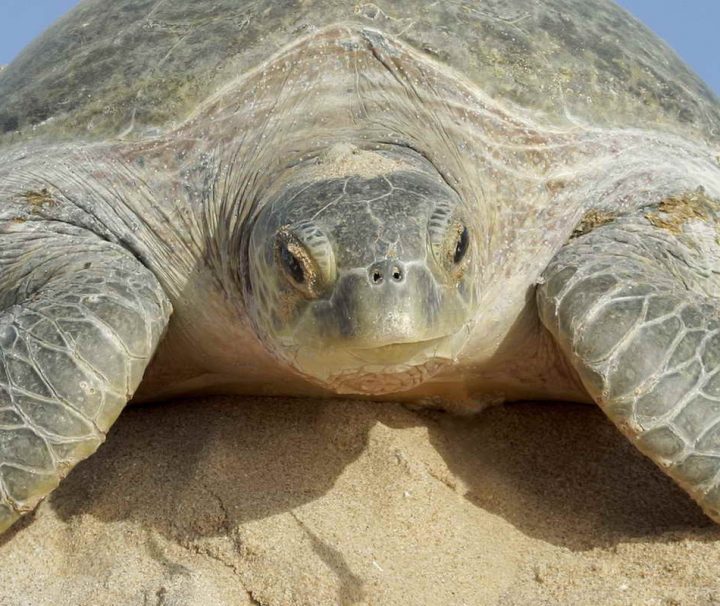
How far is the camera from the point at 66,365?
2832mm

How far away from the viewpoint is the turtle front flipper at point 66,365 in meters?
2.71

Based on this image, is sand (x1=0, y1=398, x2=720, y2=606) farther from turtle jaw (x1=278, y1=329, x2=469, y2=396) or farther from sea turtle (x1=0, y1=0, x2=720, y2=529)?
turtle jaw (x1=278, y1=329, x2=469, y2=396)

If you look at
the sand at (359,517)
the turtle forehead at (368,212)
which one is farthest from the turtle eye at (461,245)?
the sand at (359,517)

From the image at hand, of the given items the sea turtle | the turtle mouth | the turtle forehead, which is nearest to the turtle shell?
the sea turtle

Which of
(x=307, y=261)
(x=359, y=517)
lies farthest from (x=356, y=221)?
(x=359, y=517)

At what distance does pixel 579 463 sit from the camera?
334 cm

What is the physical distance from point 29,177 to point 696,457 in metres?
2.86

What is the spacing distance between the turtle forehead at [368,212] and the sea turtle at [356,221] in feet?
0.04

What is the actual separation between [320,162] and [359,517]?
126 cm

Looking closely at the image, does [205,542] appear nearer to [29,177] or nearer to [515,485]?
[515,485]

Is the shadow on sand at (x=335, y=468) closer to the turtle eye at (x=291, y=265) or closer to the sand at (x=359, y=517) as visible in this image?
the sand at (x=359, y=517)

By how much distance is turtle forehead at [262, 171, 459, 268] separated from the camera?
2.54 metres

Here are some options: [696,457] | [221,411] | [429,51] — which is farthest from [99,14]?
[696,457]

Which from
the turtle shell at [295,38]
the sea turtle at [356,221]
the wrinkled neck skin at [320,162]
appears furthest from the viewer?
the turtle shell at [295,38]
